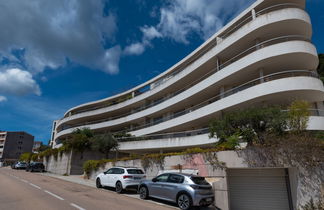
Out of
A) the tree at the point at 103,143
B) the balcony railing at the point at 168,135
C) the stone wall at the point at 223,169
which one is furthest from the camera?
the tree at the point at 103,143

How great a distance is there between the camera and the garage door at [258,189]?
9836 millimetres

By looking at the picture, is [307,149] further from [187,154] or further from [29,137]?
[29,137]

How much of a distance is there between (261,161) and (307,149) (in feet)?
6.31

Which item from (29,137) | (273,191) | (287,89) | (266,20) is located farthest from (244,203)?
(29,137)

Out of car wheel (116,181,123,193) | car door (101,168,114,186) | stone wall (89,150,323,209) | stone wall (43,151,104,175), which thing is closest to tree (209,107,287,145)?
stone wall (89,150,323,209)

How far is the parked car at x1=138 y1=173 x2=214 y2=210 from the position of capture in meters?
8.80

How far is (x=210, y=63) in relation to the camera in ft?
75.6

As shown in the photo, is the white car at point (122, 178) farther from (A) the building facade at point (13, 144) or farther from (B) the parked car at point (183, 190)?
(A) the building facade at point (13, 144)

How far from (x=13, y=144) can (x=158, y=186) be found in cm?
10380

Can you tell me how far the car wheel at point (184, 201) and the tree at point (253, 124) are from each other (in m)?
4.06

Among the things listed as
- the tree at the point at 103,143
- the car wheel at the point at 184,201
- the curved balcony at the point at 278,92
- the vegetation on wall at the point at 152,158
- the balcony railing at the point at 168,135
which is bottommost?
the car wheel at the point at 184,201

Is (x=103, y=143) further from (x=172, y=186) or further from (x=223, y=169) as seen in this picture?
(x=223, y=169)

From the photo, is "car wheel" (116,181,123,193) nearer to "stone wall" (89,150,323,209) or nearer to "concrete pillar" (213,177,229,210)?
"stone wall" (89,150,323,209)

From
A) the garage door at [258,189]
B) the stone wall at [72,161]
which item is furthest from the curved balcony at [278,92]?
the stone wall at [72,161]
